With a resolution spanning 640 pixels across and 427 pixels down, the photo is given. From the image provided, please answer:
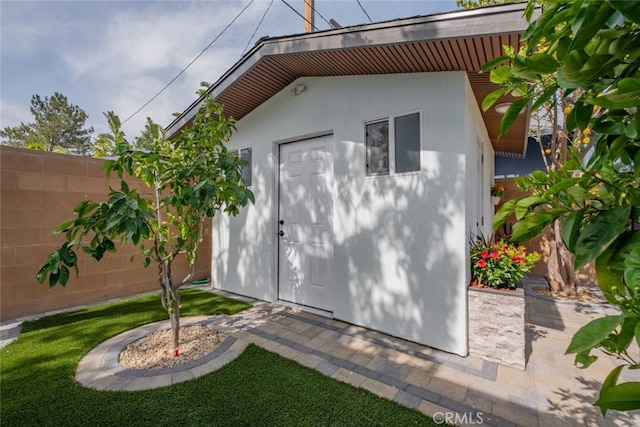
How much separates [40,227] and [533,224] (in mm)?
6675

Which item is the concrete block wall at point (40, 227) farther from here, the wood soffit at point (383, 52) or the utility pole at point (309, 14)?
the utility pole at point (309, 14)

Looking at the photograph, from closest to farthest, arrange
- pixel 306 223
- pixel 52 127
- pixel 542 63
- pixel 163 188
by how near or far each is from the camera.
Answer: pixel 542 63, pixel 163 188, pixel 306 223, pixel 52 127

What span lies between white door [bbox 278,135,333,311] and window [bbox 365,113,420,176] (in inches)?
31.7

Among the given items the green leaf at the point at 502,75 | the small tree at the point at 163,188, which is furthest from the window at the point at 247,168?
the green leaf at the point at 502,75

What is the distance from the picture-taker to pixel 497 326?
10.8ft

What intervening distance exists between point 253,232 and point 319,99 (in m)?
2.80

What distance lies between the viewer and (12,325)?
4402 mm

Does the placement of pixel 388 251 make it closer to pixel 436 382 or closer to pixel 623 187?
pixel 436 382

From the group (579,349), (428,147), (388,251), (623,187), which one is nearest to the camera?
(579,349)

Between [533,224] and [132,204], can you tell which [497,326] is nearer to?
[533,224]

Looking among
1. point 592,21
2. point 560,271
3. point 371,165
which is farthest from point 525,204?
point 560,271

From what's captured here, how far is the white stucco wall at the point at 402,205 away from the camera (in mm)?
3507

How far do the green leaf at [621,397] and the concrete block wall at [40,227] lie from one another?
573 cm

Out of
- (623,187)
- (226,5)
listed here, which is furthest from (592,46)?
(226,5)
